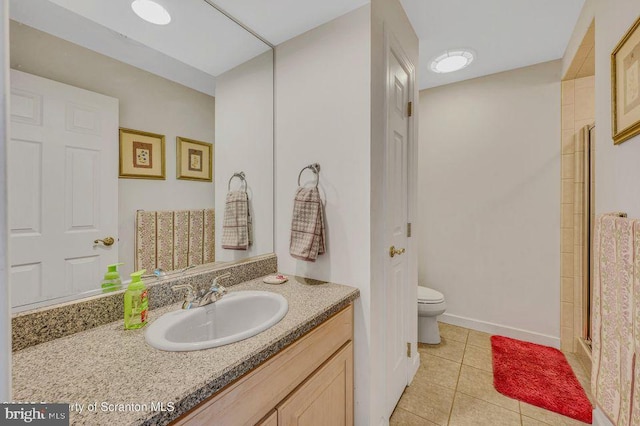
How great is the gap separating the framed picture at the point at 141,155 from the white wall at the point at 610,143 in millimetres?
1812

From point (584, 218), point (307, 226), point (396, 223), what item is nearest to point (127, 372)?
point (307, 226)

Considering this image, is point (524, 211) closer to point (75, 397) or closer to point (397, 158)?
point (397, 158)

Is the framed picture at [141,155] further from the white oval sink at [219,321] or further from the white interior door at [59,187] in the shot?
the white oval sink at [219,321]

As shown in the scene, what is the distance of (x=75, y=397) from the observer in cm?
56

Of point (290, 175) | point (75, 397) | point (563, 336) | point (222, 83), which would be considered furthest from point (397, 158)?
point (563, 336)

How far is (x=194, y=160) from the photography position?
1.28 m

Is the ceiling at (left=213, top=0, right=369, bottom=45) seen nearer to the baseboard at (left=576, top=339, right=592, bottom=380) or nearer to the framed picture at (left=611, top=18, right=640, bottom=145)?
the framed picture at (left=611, top=18, right=640, bottom=145)

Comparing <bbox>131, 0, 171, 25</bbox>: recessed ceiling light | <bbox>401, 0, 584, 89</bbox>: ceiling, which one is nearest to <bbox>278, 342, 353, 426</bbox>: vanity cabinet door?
<bbox>131, 0, 171, 25</bbox>: recessed ceiling light

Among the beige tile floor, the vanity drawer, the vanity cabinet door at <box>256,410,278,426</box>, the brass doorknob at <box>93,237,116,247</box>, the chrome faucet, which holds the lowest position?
the beige tile floor

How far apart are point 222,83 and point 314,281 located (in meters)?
1.16

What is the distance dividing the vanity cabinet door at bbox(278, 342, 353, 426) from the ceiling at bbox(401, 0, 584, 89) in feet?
6.42

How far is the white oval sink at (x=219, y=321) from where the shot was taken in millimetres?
788

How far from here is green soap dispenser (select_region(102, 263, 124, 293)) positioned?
3.11 ft

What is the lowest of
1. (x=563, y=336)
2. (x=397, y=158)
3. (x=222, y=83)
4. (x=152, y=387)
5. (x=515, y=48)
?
(x=563, y=336)
